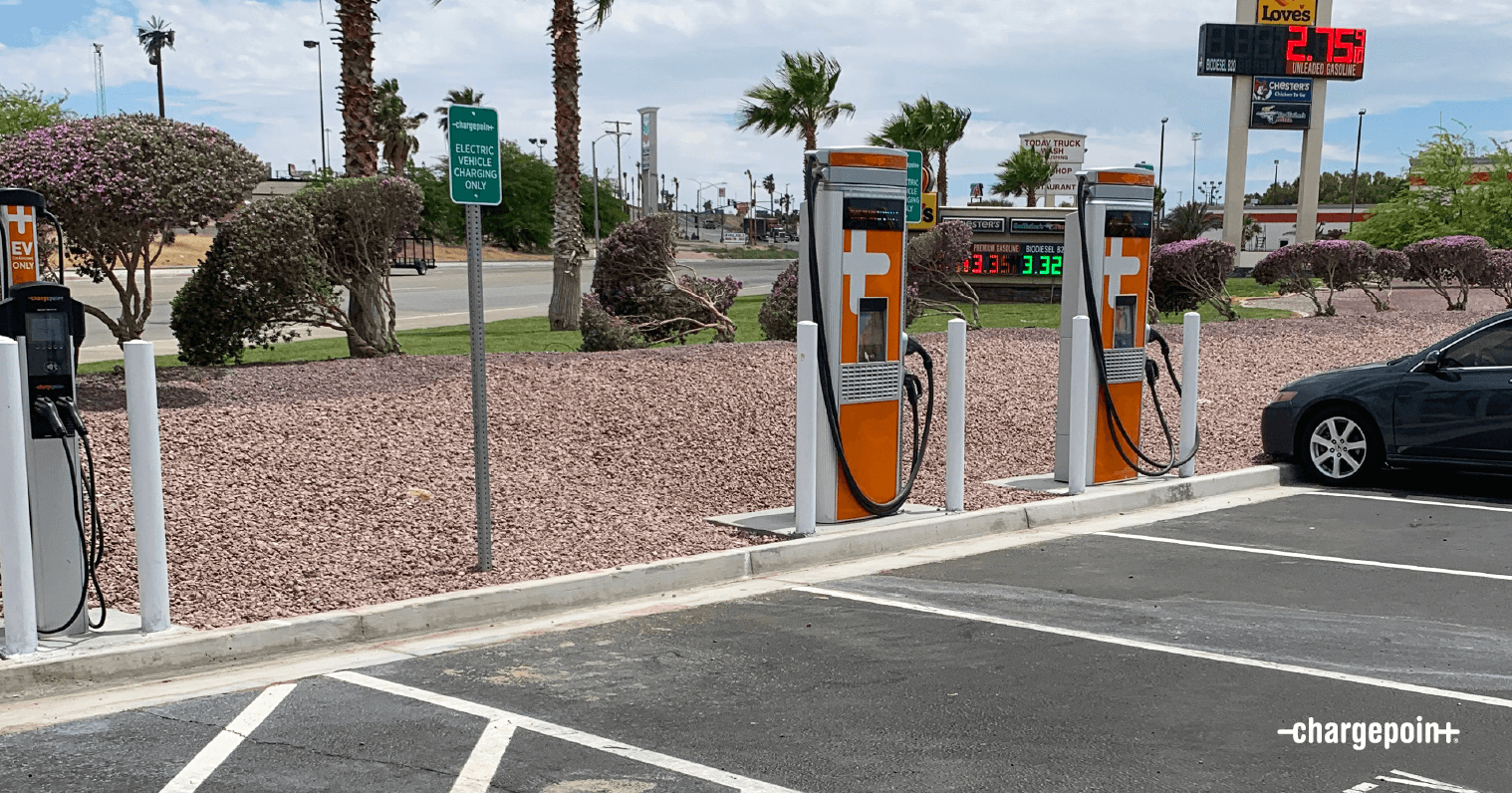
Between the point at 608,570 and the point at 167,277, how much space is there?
45038mm

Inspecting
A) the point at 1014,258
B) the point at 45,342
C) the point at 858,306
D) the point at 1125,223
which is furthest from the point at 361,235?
the point at 1014,258

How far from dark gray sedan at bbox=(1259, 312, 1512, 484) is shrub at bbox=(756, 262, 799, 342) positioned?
609cm

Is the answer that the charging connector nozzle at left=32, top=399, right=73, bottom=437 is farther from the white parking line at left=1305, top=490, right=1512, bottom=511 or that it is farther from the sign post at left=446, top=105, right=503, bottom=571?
the white parking line at left=1305, top=490, right=1512, bottom=511

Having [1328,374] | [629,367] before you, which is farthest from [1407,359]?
[629,367]

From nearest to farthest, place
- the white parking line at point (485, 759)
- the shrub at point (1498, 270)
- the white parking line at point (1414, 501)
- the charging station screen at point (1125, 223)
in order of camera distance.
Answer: the white parking line at point (485, 759) < the white parking line at point (1414, 501) < the charging station screen at point (1125, 223) < the shrub at point (1498, 270)

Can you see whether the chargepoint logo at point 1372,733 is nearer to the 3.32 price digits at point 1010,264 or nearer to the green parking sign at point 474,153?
the green parking sign at point 474,153

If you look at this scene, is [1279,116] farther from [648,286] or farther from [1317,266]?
[648,286]

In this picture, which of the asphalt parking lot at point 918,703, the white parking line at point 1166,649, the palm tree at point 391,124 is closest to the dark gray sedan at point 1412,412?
the asphalt parking lot at point 918,703

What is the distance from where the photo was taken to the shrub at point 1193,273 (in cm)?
2284

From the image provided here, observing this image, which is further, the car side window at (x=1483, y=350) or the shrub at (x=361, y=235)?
the shrub at (x=361, y=235)

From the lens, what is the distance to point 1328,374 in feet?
38.1

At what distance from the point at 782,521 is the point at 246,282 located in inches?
232

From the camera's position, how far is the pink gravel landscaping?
7410 millimetres

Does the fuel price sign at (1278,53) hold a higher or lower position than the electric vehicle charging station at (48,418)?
higher
